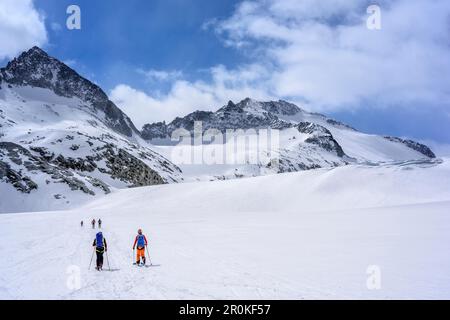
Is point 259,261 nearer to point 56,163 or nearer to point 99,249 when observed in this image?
point 99,249

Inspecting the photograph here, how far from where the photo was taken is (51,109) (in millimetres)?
195500

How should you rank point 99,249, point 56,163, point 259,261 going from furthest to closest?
point 56,163, point 259,261, point 99,249

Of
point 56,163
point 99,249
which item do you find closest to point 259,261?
point 99,249

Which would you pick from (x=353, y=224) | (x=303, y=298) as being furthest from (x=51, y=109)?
(x=303, y=298)

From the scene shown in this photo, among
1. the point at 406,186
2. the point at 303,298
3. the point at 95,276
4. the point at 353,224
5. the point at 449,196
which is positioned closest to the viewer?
the point at 303,298

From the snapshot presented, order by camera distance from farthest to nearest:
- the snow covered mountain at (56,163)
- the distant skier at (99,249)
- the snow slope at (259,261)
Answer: the snow covered mountain at (56,163) → the distant skier at (99,249) → the snow slope at (259,261)

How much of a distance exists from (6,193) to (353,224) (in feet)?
223

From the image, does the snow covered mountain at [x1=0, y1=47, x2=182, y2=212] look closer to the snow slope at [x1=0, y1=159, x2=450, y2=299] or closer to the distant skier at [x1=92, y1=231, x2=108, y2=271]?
the snow slope at [x1=0, y1=159, x2=450, y2=299]

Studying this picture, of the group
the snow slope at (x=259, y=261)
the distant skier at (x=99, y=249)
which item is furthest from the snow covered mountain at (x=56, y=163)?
the distant skier at (x=99, y=249)

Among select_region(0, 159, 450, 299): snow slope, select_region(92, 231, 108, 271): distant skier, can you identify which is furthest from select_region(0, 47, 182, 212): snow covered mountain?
select_region(92, 231, 108, 271): distant skier

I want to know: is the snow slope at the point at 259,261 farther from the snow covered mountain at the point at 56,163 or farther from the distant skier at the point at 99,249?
the snow covered mountain at the point at 56,163

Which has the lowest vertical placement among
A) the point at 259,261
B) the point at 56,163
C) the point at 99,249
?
the point at 259,261
